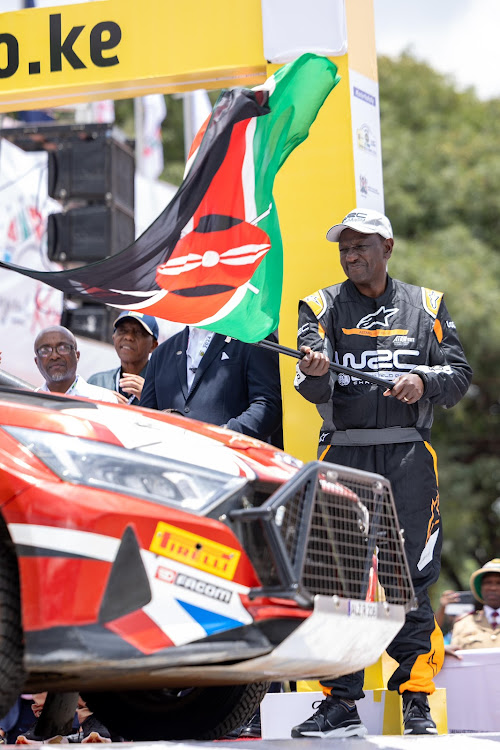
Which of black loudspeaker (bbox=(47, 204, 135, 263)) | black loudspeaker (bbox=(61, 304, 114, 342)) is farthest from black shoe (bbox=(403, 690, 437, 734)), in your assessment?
black loudspeaker (bbox=(47, 204, 135, 263))

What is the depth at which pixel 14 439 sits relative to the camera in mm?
3830

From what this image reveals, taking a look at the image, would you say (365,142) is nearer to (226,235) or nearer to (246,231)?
(246,231)

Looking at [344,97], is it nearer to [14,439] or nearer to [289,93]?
[289,93]

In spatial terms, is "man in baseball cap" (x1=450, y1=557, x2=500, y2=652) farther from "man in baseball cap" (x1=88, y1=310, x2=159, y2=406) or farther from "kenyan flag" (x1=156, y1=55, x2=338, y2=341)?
"kenyan flag" (x1=156, y1=55, x2=338, y2=341)

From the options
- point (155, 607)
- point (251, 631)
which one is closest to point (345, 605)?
point (251, 631)

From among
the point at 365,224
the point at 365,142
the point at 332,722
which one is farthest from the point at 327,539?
the point at 365,142

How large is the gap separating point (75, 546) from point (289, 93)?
349cm

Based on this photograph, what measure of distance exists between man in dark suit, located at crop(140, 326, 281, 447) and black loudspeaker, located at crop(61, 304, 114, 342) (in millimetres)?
5136

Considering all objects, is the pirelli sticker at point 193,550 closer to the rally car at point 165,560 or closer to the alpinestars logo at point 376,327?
the rally car at point 165,560

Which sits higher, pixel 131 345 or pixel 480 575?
pixel 131 345

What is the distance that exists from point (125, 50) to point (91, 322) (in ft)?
13.7

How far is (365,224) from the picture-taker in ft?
19.0

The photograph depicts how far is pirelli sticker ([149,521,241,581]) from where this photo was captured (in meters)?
3.69

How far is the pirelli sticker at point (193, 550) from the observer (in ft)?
12.1
